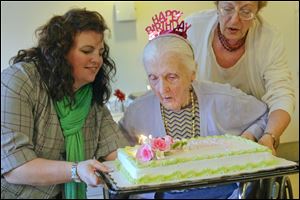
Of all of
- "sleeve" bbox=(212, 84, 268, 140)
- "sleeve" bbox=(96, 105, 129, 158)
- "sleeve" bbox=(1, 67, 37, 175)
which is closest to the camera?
"sleeve" bbox=(1, 67, 37, 175)

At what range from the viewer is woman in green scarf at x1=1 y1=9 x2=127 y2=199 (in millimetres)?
633

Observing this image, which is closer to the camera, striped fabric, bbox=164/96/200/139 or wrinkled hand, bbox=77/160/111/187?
wrinkled hand, bbox=77/160/111/187

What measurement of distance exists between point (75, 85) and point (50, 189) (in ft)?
0.57

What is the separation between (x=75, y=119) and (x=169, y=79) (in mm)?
175

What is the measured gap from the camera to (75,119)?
2.25ft

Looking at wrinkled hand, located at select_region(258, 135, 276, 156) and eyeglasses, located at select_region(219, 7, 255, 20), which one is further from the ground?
eyeglasses, located at select_region(219, 7, 255, 20)

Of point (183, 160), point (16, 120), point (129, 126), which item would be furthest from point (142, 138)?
point (16, 120)

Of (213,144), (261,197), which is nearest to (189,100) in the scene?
(213,144)

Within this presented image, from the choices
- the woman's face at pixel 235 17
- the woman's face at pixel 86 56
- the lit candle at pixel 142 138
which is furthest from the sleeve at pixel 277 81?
the woman's face at pixel 86 56

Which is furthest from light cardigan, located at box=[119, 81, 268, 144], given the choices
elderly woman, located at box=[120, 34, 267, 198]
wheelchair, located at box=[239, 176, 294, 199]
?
wheelchair, located at box=[239, 176, 294, 199]

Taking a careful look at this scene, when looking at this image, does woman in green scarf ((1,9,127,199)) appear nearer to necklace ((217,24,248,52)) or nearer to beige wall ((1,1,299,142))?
beige wall ((1,1,299,142))

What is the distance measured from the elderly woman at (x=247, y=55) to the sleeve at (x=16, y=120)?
1.03 ft

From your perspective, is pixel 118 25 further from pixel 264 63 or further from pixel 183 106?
pixel 264 63

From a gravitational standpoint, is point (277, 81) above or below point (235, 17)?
below
